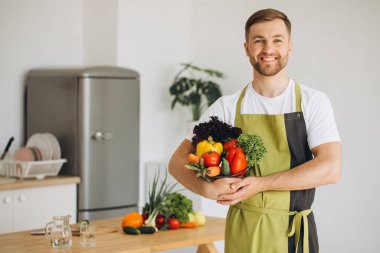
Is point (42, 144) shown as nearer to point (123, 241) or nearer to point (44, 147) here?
point (44, 147)

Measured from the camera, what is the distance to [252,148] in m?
2.18

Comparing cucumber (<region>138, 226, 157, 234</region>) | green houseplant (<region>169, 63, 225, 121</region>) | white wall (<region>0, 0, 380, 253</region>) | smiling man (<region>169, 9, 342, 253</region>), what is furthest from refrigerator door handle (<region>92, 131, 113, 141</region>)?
smiling man (<region>169, 9, 342, 253</region>)

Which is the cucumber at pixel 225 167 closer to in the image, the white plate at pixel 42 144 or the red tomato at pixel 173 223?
the red tomato at pixel 173 223

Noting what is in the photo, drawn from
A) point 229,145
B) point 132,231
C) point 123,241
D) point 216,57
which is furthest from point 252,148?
point 216,57

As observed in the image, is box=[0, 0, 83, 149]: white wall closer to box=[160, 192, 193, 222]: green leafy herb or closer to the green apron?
box=[160, 192, 193, 222]: green leafy herb

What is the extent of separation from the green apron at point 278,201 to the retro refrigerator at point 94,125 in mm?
2847

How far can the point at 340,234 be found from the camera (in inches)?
205

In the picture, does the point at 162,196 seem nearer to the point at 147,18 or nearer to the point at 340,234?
the point at 340,234

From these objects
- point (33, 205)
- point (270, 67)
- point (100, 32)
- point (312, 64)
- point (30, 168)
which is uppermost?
point (100, 32)

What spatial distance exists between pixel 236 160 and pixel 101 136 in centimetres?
309

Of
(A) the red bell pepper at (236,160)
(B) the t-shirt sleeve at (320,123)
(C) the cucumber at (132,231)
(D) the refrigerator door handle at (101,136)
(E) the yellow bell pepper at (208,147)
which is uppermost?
(B) the t-shirt sleeve at (320,123)

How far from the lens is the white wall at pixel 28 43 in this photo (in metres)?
5.23

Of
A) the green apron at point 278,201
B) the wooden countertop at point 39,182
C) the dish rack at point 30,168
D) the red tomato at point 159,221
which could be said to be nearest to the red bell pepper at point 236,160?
the green apron at point 278,201

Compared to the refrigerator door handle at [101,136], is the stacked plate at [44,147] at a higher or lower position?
lower
